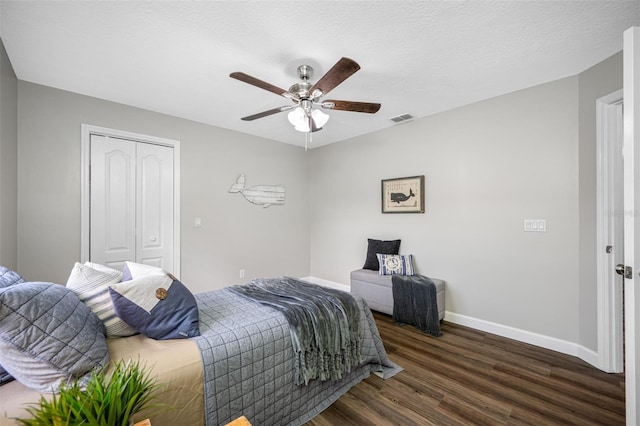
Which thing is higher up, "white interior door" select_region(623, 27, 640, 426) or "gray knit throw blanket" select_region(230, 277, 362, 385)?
"white interior door" select_region(623, 27, 640, 426)

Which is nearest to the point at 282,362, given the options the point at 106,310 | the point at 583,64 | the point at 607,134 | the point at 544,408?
the point at 106,310

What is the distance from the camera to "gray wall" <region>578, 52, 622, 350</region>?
227 cm

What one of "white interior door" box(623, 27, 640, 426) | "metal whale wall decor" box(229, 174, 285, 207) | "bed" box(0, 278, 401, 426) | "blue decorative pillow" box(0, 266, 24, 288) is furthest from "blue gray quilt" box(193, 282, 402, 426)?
"metal whale wall decor" box(229, 174, 285, 207)

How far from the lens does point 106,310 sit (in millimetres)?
1443

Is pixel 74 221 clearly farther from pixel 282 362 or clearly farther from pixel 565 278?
pixel 565 278

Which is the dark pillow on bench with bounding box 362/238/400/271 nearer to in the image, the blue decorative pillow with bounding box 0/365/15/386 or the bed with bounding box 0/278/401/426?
the bed with bounding box 0/278/401/426

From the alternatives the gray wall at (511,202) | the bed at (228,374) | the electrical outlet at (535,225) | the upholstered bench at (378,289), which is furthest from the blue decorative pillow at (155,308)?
the electrical outlet at (535,225)

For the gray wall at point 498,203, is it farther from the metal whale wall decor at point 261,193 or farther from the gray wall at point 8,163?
the gray wall at point 8,163

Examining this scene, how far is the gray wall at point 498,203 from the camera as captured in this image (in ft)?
8.17

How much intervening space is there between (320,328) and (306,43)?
208cm

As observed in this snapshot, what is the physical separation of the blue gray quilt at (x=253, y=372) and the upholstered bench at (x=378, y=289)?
56.5 inches

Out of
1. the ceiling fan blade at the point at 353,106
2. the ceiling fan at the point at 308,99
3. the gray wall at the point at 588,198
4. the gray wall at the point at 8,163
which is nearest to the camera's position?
the ceiling fan at the point at 308,99

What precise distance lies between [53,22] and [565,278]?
4.58 metres

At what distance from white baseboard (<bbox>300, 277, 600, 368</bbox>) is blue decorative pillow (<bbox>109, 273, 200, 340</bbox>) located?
2937 mm
